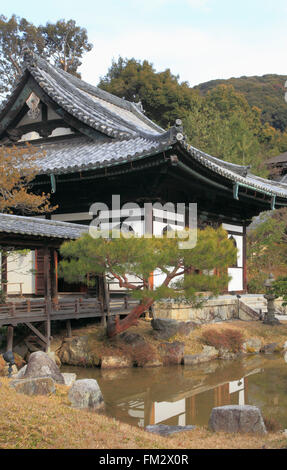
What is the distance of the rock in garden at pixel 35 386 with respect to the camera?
29.4ft

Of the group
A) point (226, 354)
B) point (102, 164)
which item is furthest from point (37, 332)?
point (226, 354)

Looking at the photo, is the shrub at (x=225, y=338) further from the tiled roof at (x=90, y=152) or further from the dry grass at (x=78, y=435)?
the dry grass at (x=78, y=435)

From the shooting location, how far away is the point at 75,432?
21.3 ft

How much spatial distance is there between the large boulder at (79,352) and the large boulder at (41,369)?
3.19m

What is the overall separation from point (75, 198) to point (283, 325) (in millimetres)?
8839

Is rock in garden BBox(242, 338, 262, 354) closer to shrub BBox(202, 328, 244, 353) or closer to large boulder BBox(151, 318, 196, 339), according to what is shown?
shrub BBox(202, 328, 244, 353)

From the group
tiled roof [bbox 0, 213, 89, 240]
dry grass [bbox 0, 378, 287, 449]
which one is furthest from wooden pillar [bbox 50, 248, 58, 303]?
dry grass [bbox 0, 378, 287, 449]

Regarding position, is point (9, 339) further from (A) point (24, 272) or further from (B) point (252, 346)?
(B) point (252, 346)

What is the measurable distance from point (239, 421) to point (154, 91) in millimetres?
41603

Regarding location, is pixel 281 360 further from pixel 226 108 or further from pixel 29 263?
pixel 226 108

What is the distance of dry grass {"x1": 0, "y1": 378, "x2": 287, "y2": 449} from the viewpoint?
6055 millimetres

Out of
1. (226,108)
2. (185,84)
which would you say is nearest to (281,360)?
(185,84)

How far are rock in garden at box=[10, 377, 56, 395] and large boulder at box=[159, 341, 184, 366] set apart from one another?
525 cm

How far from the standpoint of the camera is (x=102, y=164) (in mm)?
15258
